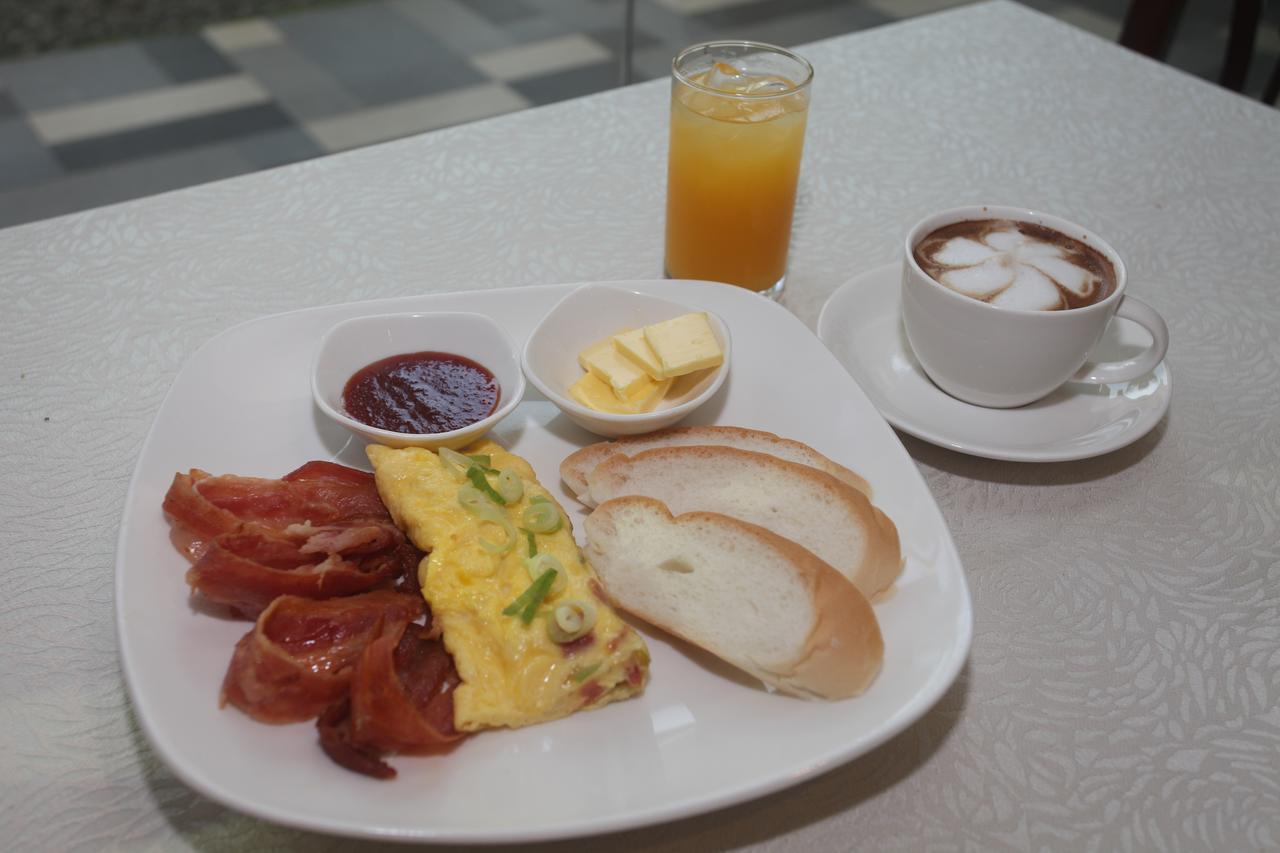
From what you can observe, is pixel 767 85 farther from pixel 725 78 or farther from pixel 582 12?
pixel 582 12

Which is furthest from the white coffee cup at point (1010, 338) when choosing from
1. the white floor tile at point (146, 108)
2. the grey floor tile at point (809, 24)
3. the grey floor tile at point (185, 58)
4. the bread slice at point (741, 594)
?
the grey floor tile at point (185, 58)

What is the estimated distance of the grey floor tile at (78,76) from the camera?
4.88 m

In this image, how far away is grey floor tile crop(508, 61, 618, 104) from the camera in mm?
5162

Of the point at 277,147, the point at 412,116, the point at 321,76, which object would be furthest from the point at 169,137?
the point at 412,116

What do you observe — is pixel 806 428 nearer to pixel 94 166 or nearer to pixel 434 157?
pixel 434 157

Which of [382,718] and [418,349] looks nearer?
[382,718]

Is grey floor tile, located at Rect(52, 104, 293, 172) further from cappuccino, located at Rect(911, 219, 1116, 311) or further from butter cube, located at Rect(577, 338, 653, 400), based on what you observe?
cappuccino, located at Rect(911, 219, 1116, 311)

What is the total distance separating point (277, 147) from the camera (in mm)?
4812

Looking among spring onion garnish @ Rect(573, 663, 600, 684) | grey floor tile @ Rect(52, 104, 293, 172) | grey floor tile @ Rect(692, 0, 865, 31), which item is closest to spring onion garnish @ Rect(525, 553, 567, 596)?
spring onion garnish @ Rect(573, 663, 600, 684)

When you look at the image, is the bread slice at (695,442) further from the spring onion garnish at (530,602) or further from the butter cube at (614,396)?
the spring onion garnish at (530,602)

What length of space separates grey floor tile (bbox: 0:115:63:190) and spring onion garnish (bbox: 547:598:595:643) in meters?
4.28

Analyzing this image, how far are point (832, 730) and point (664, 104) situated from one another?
2226mm

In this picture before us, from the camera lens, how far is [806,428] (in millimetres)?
1793

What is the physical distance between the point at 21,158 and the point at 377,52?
181 centimetres
